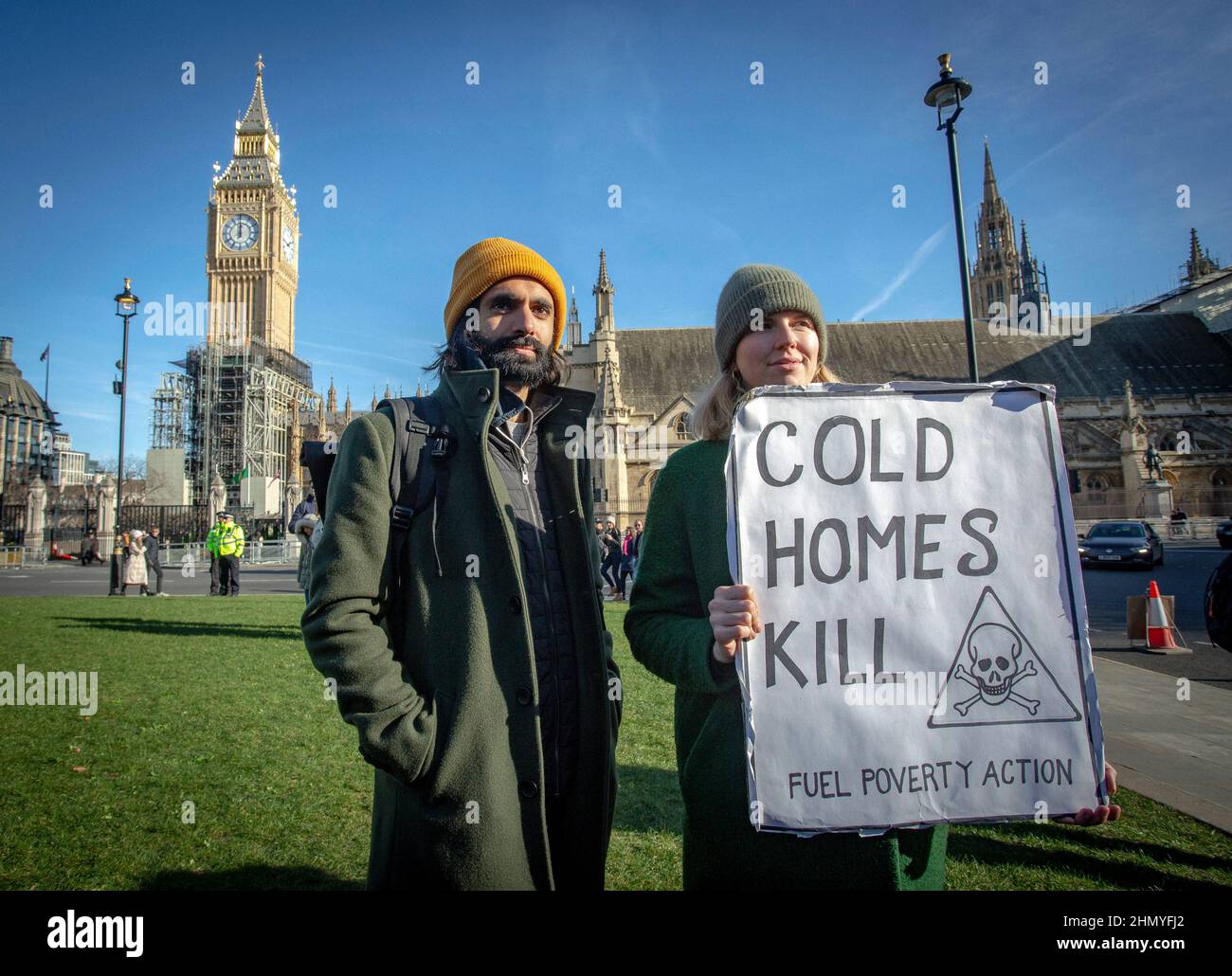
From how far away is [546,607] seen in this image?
2035 mm

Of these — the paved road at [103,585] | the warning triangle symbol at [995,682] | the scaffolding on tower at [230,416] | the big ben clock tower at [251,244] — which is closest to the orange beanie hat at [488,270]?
the warning triangle symbol at [995,682]

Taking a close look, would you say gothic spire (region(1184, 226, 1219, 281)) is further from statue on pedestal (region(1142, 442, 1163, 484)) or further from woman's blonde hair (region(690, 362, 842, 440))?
woman's blonde hair (region(690, 362, 842, 440))

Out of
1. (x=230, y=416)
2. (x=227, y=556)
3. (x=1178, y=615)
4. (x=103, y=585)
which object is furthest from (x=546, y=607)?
(x=230, y=416)

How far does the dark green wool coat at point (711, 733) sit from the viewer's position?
66.6 inches

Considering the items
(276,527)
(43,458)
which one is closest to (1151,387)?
(276,527)

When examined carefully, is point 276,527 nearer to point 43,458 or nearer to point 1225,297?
point 43,458

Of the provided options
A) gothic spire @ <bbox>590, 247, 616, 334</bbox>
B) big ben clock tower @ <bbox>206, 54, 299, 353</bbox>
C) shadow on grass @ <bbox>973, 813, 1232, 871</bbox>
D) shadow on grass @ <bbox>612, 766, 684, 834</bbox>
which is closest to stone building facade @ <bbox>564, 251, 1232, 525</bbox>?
gothic spire @ <bbox>590, 247, 616, 334</bbox>

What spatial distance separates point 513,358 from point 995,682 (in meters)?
1.76

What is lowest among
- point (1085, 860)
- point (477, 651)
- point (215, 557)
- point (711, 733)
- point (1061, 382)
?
point (1085, 860)

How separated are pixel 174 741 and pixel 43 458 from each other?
9547 cm

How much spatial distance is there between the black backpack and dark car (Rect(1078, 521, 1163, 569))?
2505 centimetres

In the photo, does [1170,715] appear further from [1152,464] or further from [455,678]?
[1152,464]

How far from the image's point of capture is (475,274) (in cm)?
235

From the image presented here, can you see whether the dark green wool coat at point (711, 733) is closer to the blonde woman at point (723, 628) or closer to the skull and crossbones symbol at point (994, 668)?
the blonde woman at point (723, 628)
